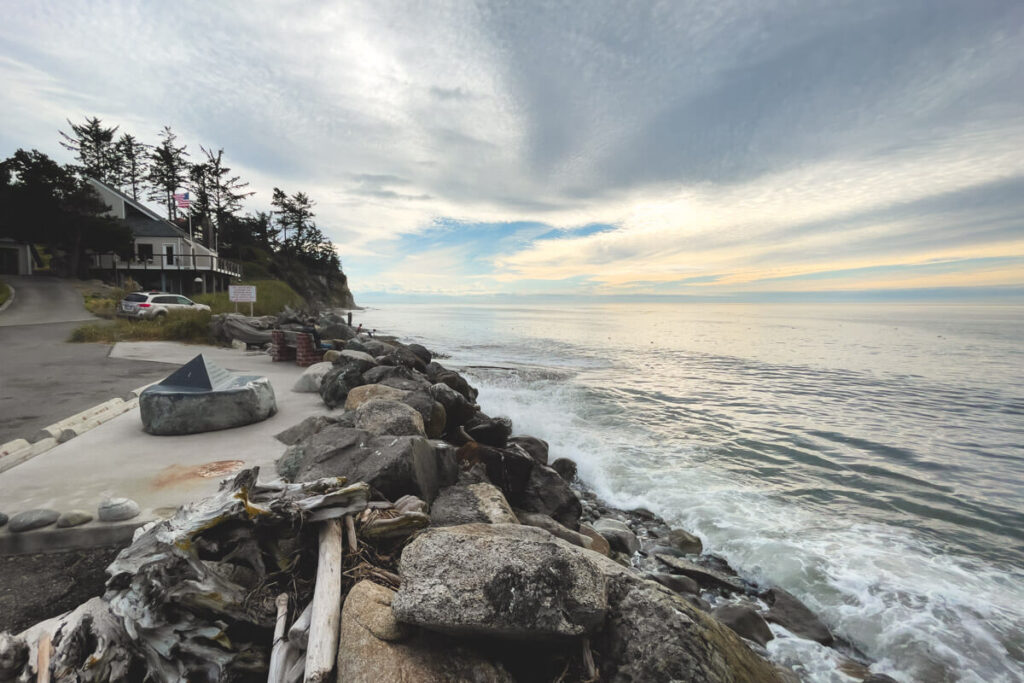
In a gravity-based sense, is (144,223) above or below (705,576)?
above

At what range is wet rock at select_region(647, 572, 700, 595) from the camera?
5.37 m

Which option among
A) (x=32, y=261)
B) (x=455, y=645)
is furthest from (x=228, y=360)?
(x=32, y=261)

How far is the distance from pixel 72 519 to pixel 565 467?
751cm

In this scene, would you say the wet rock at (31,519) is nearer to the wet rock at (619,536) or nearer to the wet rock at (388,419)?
the wet rock at (388,419)

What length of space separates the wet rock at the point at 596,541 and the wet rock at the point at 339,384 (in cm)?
481

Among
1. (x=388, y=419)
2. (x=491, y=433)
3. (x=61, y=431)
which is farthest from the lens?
(x=491, y=433)

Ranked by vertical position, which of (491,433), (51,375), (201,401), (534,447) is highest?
(201,401)

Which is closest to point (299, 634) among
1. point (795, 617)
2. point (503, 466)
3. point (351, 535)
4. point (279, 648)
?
point (279, 648)

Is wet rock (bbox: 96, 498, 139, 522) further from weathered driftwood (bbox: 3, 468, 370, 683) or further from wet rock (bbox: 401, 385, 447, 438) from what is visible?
wet rock (bbox: 401, 385, 447, 438)

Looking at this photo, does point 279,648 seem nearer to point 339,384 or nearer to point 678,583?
point 678,583

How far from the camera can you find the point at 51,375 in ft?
35.6

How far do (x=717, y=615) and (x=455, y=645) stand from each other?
145 inches

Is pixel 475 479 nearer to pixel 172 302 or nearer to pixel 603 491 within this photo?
pixel 603 491

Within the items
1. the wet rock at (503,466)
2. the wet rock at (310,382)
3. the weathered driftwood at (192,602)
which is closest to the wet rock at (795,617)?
the wet rock at (503,466)
